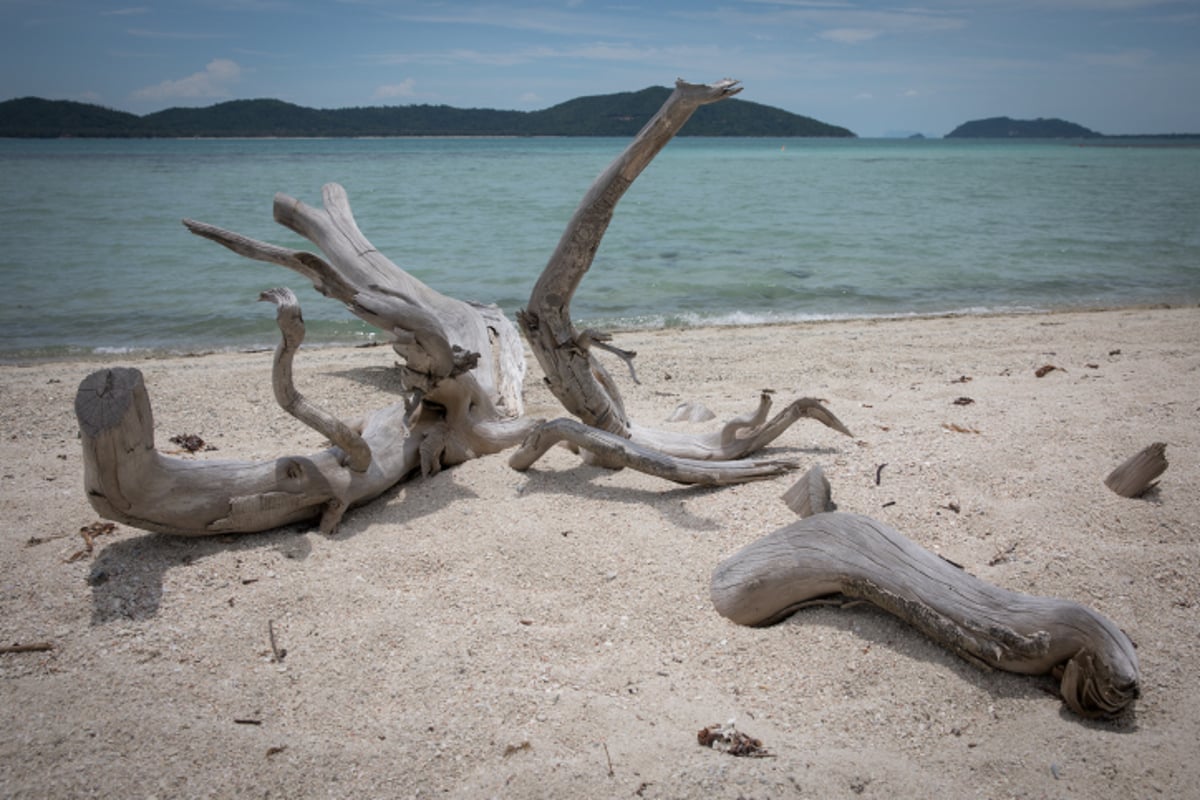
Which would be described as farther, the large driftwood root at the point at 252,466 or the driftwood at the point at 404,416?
the driftwood at the point at 404,416

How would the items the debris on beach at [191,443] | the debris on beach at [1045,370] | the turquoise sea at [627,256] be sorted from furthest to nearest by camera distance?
the turquoise sea at [627,256] → the debris on beach at [1045,370] → the debris on beach at [191,443]

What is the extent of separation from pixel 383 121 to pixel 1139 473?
11751cm

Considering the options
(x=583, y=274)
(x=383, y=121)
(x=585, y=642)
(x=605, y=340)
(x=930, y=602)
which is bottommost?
(x=585, y=642)

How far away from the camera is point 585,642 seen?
2.82m

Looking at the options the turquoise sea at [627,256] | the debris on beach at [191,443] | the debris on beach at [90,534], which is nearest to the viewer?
the debris on beach at [90,534]

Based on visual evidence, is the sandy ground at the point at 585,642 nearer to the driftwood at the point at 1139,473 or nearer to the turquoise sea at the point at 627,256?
the driftwood at the point at 1139,473

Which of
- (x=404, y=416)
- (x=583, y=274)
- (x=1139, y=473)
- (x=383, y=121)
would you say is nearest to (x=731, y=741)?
(x=583, y=274)

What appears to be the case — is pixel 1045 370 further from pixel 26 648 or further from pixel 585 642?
pixel 26 648

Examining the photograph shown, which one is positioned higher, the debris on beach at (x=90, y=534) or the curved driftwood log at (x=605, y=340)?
the curved driftwood log at (x=605, y=340)

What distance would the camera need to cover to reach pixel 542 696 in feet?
8.35

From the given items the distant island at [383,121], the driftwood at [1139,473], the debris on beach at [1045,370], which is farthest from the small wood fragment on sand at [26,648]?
the distant island at [383,121]

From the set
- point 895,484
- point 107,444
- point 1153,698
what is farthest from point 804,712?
point 107,444

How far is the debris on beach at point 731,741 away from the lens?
226cm

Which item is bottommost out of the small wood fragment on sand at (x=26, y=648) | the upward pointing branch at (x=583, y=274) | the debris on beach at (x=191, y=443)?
the small wood fragment on sand at (x=26, y=648)
